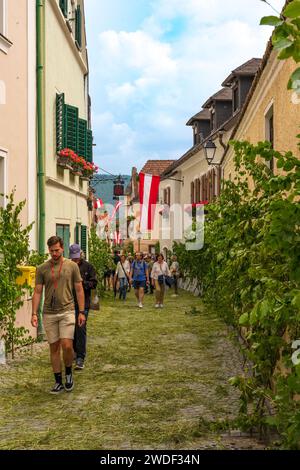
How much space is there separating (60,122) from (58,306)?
24.7 feet

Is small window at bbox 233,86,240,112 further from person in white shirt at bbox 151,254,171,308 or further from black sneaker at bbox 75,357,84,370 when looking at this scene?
black sneaker at bbox 75,357,84,370

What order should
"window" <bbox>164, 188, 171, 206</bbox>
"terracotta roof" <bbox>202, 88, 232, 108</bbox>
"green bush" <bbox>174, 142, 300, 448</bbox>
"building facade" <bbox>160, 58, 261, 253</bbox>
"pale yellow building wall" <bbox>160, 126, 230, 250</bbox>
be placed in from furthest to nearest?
"window" <bbox>164, 188, 171, 206</bbox> < "pale yellow building wall" <bbox>160, 126, 230, 250</bbox> < "terracotta roof" <bbox>202, 88, 232, 108</bbox> < "building facade" <bbox>160, 58, 261, 253</bbox> < "green bush" <bbox>174, 142, 300, 448</bbox>

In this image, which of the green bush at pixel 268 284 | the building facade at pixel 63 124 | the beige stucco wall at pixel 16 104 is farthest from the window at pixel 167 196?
the green bush at pixel 268 284

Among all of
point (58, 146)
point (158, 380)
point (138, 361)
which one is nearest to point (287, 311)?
point (158, 380)

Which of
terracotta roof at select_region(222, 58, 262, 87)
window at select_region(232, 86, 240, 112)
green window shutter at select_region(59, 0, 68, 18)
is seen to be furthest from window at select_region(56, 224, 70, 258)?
window at select_region(232, 86, 240, 112)

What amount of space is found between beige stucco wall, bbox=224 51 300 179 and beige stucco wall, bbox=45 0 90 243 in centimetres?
422

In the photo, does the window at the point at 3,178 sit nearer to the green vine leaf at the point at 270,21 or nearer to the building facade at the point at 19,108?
the building facade at the point at 19,108

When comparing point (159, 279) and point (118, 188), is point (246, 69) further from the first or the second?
point (118, 188)

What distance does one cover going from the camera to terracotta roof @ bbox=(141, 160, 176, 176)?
58.2 metres

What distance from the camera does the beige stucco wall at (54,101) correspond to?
43.8ft

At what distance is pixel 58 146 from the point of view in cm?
1421

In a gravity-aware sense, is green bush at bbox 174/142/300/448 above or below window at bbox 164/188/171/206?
below

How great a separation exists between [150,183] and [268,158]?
59.0ft

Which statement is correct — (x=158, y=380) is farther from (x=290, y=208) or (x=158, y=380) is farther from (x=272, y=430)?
(x=290, y=208)
